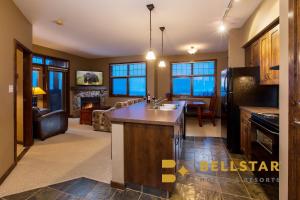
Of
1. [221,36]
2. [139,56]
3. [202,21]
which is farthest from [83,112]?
[221,36]

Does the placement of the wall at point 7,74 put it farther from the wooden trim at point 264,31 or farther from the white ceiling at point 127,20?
the wooden trim at point 264,31

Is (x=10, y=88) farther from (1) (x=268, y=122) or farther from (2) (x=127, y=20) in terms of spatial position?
(1) (x=268, y=122)

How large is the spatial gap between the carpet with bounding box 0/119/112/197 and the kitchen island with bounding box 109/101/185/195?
428 mm

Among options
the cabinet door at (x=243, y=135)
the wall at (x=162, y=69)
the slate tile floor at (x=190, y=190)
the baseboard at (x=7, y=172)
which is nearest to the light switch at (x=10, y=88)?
the baseboard at (x=7, y=172)

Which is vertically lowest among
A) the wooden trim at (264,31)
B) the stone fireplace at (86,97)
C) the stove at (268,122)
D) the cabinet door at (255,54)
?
the stove at (268,122)

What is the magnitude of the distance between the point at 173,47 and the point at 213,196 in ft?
15.9

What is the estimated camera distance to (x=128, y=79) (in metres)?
7.82

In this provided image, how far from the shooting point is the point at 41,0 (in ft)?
8.87

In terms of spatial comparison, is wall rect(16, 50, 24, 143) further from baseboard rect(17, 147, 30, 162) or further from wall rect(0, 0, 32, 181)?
wall rect(0, 0, 32, 181)

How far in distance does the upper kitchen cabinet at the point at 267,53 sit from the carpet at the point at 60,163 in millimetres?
2881

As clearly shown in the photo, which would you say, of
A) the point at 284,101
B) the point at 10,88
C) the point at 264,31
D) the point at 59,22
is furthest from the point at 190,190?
the point at 59,22

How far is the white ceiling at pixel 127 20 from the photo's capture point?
2.83 metres

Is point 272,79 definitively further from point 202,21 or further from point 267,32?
point 202,21

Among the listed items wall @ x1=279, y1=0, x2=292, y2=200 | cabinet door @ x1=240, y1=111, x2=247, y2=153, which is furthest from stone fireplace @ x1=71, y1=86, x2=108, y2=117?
wall @ x1=279, y1=0, x2=292, y2=200
